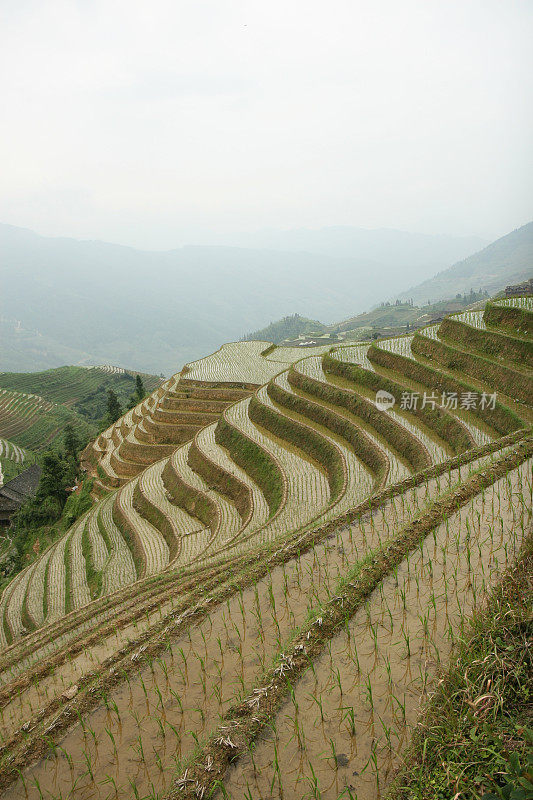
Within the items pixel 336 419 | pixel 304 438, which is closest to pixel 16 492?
pixel 304 438

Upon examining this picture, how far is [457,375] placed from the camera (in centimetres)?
1535

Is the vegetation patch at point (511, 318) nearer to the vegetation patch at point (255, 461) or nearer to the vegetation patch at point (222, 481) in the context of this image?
the vegetation patch at point (255, 461)

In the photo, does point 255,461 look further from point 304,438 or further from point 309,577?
point 309,577

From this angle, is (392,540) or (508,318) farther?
(508,318)

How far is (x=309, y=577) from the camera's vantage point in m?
6.41

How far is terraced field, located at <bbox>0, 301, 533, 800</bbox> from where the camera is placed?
3.77m

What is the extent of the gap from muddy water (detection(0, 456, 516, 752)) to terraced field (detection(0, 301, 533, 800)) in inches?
1.3

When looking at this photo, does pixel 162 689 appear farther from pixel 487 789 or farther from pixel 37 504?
pixel 37 504

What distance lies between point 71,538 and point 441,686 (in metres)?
17.1

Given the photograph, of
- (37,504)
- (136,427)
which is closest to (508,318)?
(136,427)

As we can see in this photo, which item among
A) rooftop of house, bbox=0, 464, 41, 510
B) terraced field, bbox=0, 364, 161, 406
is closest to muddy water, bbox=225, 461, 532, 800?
rooftop of house, bbox=0, 464, 41, 510

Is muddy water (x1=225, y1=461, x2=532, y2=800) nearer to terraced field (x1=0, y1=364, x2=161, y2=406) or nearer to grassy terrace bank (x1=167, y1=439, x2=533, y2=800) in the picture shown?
grassy terrace bank (x1=167, y1=439, x2=533, y2=800)

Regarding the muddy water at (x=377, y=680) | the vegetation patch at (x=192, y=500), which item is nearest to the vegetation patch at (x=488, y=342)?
the muddy water at (x=377, y=680)

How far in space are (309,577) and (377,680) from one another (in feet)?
7.37
